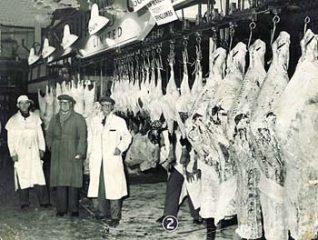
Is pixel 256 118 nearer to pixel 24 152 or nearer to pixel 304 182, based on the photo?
pixel 304 182

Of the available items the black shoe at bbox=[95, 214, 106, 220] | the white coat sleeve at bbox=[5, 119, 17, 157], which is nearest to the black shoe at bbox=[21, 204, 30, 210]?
the white coat sleeve at bbox=[5, 119, 17, 157]

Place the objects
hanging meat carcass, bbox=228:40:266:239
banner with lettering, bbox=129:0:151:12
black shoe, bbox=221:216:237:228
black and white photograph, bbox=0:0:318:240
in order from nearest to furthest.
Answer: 1. hanging meat carcass, bbox=228:40:266:239
2. black and white photograph, bbox=0:0:318:240
3. black shoe, bbox=221:216:237:228
4. banner with lettering, bbox=129:0:151:12

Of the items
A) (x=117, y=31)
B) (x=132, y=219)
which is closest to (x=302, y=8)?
(x=117, y=31)

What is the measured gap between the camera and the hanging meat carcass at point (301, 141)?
1.64 m

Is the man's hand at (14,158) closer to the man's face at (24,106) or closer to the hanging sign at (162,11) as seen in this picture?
the man's face at (24,106)

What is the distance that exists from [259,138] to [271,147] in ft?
0.17

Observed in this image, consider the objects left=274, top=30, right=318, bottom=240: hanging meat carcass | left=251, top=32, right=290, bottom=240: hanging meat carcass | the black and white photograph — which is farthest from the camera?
the black and white photograph

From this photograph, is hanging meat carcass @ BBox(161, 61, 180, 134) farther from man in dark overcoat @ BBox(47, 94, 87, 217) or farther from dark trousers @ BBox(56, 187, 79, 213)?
dark trousers @ BBox(56, 187, 79, 213)

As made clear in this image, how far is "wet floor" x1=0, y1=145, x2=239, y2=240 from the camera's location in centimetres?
258

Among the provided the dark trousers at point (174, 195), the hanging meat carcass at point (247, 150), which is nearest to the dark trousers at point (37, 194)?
the dark trousers at point (174, 195)

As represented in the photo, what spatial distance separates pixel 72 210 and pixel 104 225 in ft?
0.64

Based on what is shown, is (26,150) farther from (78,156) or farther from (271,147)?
(271,147)

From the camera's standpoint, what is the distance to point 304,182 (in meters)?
1.66

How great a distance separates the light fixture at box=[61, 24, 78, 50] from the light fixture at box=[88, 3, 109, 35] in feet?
0.31
